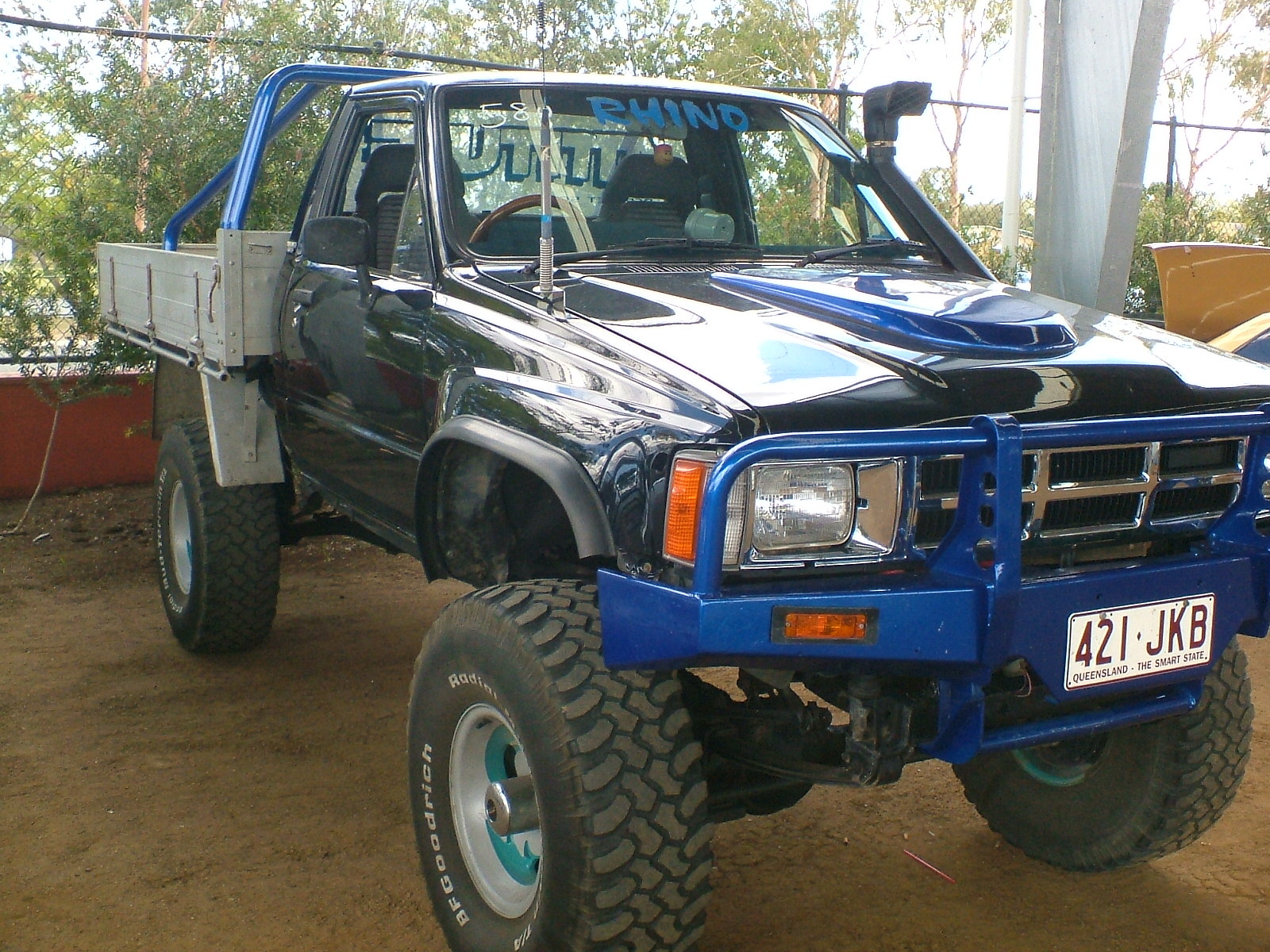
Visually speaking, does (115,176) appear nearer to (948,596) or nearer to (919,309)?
(919,309)

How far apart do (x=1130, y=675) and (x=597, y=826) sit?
1.05 metres

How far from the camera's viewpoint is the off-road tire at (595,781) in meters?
2.38

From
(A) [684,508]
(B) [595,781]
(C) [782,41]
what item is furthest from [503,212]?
(C) [782,41]

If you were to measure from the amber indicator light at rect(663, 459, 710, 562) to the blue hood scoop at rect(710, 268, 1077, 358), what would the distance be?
1.92 ft

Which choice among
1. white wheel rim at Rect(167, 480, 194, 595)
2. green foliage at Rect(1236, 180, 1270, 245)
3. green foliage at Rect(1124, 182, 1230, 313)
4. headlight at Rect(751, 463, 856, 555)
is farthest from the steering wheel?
green foliage at Rect(1236, 180, 1270, 245)

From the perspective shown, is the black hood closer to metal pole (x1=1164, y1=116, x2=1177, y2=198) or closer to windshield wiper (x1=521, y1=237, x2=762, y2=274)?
windshield wiper (x1=521, y1=237, x2=762, y2=274)

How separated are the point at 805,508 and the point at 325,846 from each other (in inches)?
74.7

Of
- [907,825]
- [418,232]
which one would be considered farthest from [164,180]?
[907,825]

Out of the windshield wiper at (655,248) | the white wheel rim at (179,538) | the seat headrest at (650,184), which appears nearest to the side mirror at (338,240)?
the windshield wiper at (655,248)

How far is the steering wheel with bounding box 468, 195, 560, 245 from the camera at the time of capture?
3.46m

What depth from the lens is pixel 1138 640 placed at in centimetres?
245

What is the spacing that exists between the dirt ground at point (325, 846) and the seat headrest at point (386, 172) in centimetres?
177

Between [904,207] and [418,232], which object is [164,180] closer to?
[418,232]

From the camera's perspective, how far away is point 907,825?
3701 mm
